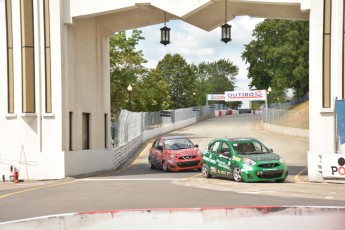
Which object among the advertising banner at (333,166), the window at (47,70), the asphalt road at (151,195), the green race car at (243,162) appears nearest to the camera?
the asphalt road at (151,195)

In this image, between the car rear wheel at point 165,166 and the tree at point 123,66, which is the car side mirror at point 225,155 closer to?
the car rear wheel at point 165,166

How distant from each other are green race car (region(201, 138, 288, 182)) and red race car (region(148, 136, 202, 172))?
3.53 metres

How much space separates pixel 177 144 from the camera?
999 inches

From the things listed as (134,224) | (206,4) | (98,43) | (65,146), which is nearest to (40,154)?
(65,146)

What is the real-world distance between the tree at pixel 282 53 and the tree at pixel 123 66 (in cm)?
1992

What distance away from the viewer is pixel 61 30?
22.0 meters

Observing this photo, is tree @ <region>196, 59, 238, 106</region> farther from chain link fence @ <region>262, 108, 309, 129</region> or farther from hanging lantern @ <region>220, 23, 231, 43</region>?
hanging lantern @ <region>220, 23, 231, 43</region>

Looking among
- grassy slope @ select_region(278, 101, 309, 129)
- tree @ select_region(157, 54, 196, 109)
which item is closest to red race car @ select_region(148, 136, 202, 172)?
grassy slope @ select_region(278, 101, 309, 129)

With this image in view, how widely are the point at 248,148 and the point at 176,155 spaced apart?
5684 millimetres

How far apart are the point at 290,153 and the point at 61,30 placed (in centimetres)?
1884

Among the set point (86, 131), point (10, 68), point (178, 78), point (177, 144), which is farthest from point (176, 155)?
point (178, 78)

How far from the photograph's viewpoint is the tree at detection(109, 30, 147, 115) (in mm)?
54875

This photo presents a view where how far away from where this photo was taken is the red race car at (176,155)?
79.8 ft

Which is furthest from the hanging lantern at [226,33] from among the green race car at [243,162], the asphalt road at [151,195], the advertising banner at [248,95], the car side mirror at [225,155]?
the advertising banner at [248,95]
